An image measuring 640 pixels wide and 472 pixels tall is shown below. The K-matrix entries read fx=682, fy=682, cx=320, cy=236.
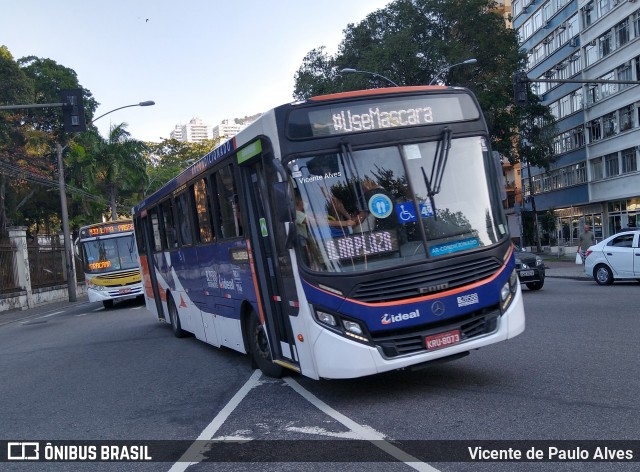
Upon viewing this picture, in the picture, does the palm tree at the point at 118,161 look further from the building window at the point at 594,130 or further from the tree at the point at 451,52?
the building window at the point at 594,130

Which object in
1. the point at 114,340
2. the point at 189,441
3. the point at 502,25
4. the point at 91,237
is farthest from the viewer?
the point at 502,25

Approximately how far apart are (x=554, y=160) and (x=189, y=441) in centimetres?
4470

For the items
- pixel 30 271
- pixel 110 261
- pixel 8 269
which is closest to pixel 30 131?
pixel 30 271

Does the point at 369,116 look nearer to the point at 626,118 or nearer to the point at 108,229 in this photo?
the point at 108,229

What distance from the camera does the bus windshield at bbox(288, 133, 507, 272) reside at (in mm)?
6672

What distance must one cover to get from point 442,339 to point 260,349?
3022 mm

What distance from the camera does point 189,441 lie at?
6.16 m

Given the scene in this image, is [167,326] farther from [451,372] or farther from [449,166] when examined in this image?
[449,166]

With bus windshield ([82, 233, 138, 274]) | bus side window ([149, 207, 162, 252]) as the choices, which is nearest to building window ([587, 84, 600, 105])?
bus windshield ([82, 233, 138, 274])

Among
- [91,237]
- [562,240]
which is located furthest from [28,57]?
[562,240]

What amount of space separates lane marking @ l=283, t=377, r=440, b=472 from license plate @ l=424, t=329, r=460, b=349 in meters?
1.07

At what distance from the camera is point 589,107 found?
4484 cm

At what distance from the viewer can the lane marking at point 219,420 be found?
18.1 ft

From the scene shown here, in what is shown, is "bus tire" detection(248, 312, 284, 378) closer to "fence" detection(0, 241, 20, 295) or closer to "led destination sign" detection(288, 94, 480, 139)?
"led destination sign" detection(288, 94, 480, 139)
